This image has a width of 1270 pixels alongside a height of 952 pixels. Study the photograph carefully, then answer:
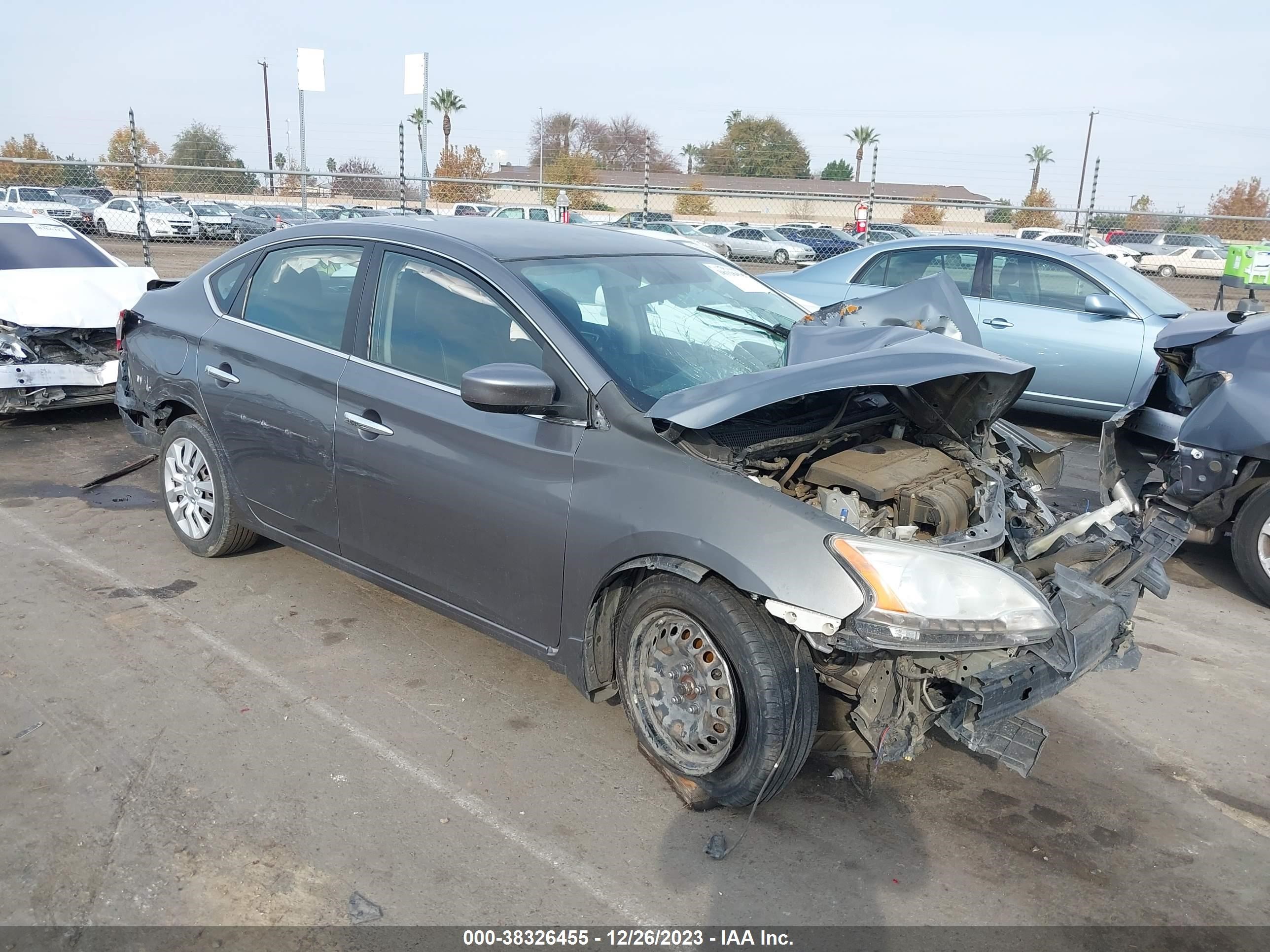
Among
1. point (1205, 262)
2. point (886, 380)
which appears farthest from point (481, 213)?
point (886, 380)

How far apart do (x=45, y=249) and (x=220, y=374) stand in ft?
16.1

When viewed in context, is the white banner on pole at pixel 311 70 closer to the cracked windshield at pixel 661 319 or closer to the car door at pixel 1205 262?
the cracked windshield at pixel 661 319

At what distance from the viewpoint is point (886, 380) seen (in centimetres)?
286

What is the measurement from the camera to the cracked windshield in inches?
134

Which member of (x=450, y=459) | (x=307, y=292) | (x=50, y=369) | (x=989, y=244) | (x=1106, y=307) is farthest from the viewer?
(x=989, y=244)

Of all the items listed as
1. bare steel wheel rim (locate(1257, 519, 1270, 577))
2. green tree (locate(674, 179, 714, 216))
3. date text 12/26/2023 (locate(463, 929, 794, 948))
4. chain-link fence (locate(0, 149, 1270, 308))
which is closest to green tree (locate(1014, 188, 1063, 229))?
chain-link fence (locate(0, 149, 1270, 308))

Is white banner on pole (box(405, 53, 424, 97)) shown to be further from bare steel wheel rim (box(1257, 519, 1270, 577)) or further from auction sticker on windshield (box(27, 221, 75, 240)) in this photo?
bare steel wheel rim (box(1257, 519, 1270, 577))

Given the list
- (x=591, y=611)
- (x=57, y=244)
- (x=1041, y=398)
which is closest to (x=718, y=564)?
(x=591, y=611)

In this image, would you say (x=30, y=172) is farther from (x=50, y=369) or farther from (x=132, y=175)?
(x=50, y=369)

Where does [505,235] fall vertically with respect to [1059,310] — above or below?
above

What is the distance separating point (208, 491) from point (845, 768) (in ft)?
10.9

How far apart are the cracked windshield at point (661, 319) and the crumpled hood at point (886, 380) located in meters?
0.21

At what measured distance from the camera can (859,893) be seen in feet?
9.11

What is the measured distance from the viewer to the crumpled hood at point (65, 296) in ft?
23.7
